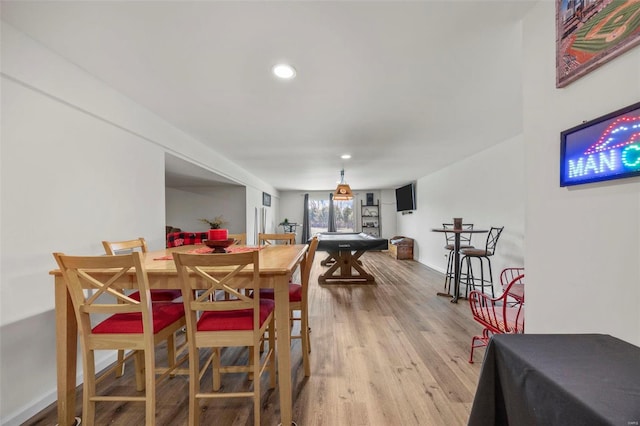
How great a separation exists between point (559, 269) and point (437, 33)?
1.42m

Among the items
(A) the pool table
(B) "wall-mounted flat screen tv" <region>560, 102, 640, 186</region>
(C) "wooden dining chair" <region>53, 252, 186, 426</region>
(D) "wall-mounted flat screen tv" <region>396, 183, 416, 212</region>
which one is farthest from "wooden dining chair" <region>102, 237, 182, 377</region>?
(D) "wall-mounted flat screen tv" <region>396, 183, 416, 212</region>

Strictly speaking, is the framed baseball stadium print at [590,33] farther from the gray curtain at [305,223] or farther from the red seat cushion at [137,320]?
the gray curtain at [305,223]

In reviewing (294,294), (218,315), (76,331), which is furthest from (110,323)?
(294,294)

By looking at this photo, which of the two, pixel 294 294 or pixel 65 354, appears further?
pixel 294 294

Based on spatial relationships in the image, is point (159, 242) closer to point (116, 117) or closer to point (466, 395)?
point (116, 117)

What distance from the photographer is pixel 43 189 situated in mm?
1606

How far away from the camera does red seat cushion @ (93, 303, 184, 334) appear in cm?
137

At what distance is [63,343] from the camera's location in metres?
1.41

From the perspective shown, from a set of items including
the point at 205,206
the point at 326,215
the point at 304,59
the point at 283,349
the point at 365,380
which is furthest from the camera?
the point at 326,215

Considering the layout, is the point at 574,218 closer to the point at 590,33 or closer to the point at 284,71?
the point at 590,33

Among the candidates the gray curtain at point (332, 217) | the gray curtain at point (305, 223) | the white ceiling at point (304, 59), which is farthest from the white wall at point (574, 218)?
the gray curtain at point (305, 223)

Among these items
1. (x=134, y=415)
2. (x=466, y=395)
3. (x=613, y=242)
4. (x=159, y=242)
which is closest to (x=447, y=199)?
(x=466, y=395)

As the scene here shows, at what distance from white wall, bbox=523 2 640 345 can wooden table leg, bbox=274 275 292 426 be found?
1.33 metres

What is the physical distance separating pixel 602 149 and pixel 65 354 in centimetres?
274
